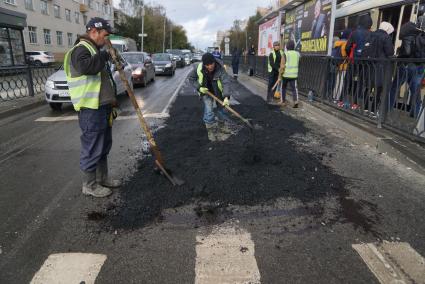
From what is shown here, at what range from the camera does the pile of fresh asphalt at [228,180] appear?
12.3 ft

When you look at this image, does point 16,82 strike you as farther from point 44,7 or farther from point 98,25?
point 44,7

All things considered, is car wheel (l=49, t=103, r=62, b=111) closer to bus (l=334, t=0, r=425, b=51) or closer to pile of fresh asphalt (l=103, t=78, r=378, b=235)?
pile of fresh asphalt (l=103, t=78, r=378, b=235)

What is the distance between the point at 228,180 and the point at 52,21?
4379cm

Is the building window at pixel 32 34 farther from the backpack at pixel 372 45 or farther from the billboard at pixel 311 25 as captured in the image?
the backpack at pixel 372 45

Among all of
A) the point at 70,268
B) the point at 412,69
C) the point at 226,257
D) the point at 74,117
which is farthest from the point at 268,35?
the point at 70,268

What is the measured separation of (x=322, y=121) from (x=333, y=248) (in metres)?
5.92

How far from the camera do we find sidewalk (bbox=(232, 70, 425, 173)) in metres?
5.49

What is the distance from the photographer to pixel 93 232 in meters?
3.34

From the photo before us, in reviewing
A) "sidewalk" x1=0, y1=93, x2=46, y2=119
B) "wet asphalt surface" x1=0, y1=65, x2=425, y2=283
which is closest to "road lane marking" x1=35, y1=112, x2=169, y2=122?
"sidewalk" x1=0, y1=93, x2=46, y2=119

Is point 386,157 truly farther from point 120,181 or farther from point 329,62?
point 329,62

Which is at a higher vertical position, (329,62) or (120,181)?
(329,62)

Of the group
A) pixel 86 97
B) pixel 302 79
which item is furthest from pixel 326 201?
pixel 302 79

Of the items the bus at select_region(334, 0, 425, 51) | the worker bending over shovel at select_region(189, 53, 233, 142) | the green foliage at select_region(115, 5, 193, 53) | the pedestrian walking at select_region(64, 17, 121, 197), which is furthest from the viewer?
the green foliage at select_region(115, 5, 193, 53)

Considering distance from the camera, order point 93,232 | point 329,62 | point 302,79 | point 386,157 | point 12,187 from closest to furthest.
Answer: point 93,232, point 12,187, point 386,157, point 329,62, point 302,79
